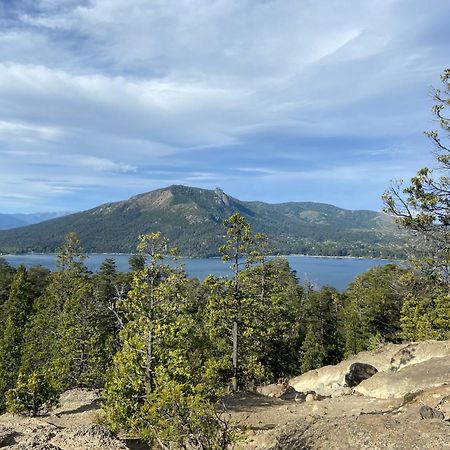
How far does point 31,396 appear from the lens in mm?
21781

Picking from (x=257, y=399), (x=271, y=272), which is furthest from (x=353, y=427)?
(x=271, y=272)

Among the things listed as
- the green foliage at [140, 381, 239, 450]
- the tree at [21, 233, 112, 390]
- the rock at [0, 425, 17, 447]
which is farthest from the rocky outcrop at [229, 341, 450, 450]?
the tree at [21, 233, 112, 390]

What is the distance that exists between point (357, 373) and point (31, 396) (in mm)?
18984

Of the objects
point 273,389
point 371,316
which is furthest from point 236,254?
point 371,316

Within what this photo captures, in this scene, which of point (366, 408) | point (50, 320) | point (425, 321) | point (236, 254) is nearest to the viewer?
point (366, 408)

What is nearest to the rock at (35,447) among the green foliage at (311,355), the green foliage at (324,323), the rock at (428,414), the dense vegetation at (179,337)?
the dense vegetation at (179,337)

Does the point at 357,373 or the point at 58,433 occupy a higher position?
the point at 58,433

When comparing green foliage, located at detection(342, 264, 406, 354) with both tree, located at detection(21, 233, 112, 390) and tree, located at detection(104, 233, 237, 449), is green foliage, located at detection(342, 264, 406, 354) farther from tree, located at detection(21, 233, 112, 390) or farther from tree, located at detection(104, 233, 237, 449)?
tree, located at detection(104, 233, 237, 449)

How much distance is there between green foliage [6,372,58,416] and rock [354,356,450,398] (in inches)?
656

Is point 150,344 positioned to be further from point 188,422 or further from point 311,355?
point 311,355

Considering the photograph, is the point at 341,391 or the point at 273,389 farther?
the point at 273,389

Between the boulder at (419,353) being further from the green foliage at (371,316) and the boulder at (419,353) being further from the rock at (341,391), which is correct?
the green foliage at (371,316)

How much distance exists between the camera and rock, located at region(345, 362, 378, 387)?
88.0ft

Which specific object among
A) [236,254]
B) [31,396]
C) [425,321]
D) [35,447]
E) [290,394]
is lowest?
[290,394]
